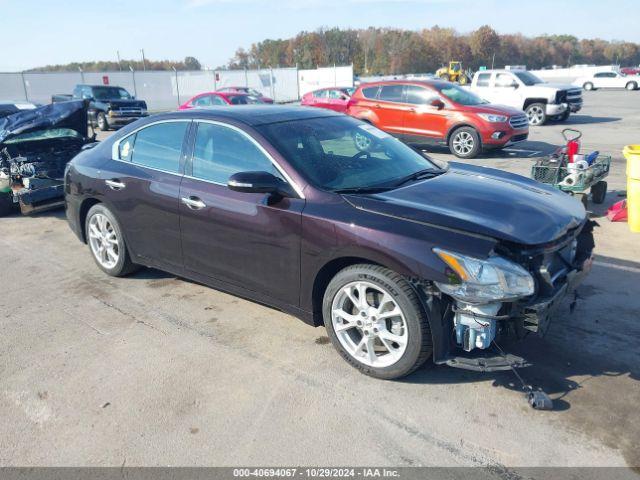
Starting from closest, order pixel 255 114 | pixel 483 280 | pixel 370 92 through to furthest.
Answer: pixel 483 280 < pixel 255 114 < pixel 370 92

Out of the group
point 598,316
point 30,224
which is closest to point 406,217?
point 598,316

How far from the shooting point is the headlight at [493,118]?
11.9 m

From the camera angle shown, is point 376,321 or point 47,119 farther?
point 47,119

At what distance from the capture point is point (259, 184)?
3.50 m

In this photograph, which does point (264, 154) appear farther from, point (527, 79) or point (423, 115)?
point (527, 79)

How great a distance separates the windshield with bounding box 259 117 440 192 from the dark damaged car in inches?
203

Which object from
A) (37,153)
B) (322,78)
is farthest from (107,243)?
(322,78)

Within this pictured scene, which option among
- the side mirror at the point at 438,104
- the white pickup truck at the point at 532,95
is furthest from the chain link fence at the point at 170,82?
the side mirror at the point at 438,104

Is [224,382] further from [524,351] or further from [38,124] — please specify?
[38,124]

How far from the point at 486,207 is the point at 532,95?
16907 millimetres

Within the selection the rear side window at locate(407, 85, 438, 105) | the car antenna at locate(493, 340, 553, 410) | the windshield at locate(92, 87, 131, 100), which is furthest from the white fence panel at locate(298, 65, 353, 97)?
the car antenna at locate(493, 340, 553, 410)

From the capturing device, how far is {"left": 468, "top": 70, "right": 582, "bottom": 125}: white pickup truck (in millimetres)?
18156

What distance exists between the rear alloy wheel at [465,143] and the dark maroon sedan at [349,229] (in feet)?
25.5

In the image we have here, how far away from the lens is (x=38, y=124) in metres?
7.93
